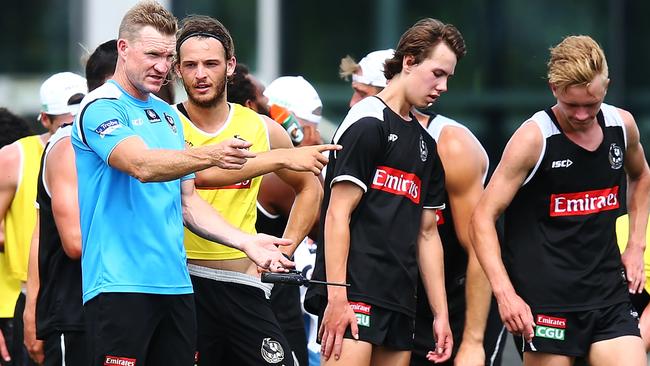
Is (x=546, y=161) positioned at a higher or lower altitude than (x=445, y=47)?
lower

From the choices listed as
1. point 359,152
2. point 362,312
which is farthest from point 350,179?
point 362,312

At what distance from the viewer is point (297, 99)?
841 centimetres

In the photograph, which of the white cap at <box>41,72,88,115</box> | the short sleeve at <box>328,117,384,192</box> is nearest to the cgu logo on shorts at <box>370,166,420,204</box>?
the short sleeve at <box>328,117,384,192</box>

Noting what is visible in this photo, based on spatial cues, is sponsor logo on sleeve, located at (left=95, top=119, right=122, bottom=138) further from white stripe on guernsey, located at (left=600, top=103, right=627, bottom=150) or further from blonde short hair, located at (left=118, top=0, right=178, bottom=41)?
white stripe on guernsey, located at (left=600, top=103, right=627, bottom=150)

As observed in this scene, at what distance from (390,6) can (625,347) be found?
12.7 meters

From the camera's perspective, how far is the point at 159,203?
5.68 metres

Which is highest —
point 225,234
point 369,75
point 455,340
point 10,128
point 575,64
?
point 575,64

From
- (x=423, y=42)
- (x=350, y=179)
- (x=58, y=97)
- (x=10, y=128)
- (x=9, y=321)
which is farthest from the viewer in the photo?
(x=10, y=128)

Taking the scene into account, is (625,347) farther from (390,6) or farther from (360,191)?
(390,6)

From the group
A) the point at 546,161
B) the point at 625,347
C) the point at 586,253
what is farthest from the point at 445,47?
the point at 625,347

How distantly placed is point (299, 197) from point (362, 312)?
3.19ft

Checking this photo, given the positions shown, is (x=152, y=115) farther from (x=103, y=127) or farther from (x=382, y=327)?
(x=382, y=327)

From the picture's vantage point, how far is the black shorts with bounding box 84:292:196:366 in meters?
5.59

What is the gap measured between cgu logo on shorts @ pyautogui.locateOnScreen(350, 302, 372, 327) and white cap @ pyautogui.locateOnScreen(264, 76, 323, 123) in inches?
90.6
